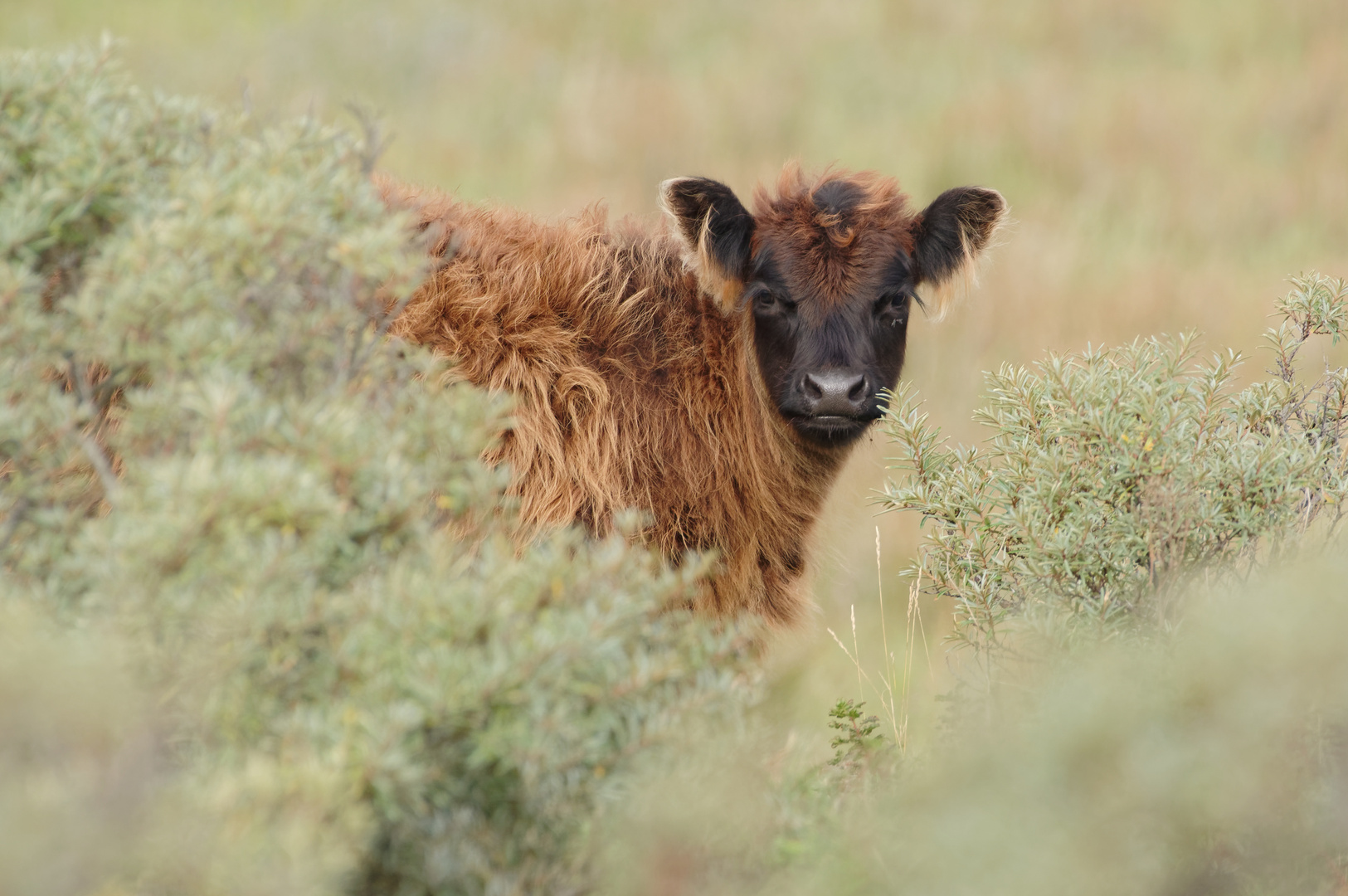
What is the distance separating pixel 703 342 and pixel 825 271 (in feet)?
2.07

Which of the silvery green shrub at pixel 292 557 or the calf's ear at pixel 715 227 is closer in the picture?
the silvery green shrub at pixel 292 557

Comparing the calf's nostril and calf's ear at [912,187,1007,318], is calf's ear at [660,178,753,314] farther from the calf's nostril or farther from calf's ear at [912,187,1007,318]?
calf's ear at [912,187,1007,318]

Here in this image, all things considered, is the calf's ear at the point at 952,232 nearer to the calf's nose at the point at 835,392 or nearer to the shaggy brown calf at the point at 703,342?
the shaggy brown calf at the point at 703,342

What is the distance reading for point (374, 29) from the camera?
18.7m

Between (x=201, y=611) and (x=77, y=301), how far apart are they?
2.75ft

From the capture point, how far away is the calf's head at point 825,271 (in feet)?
15.9

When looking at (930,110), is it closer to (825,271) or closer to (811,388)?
(825,271)

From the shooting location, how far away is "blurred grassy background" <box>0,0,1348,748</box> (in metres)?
11.7

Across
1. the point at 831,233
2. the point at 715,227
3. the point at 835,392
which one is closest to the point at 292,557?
the point at 835,392

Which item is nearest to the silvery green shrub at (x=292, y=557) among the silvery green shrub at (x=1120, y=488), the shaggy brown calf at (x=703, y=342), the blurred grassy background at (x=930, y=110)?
the silvery green shrub at (x=1120, y=488)

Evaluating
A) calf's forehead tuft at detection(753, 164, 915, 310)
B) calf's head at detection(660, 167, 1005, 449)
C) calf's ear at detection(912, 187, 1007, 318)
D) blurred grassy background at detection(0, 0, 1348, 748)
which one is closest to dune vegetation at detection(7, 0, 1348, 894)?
calf's head at detection(660, 167, 1005, 449)

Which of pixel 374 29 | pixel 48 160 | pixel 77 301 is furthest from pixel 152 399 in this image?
pixel 374 29

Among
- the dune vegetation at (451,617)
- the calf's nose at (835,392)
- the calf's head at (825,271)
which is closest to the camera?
the dune vegetation at (451,617)

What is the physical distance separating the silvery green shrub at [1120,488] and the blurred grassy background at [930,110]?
170 inches
